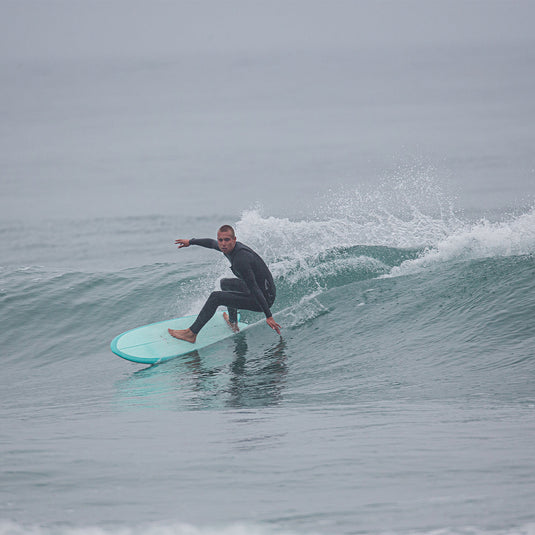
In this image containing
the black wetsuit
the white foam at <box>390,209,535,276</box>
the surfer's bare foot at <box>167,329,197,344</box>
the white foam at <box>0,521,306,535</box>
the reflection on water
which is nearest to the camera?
the white foam at <box>0,521,306,535</box>

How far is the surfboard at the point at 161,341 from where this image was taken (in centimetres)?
996

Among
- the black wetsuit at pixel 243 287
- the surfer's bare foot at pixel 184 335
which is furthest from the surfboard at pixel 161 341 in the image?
the black wetsuit at pixel 243 287

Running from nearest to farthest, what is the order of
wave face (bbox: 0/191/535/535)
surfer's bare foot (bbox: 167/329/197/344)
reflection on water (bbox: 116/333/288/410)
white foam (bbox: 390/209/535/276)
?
wave face (bbox: 0/191/535/535) < reflection on water (bbox: 116/333/288/410) < surfer's bare foot (bbox: 167/329/197/344) < white foam (bbox: 390/209/535/276)

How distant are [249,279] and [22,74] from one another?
97.5 metres

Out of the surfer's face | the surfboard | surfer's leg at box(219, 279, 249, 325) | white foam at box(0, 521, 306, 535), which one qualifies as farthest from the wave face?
the surfer's face

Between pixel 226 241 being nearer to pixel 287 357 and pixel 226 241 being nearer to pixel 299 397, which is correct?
pixel 287 357

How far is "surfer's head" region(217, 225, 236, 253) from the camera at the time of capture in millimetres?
9164

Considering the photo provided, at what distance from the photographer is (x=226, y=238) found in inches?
362

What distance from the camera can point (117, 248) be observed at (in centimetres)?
2389

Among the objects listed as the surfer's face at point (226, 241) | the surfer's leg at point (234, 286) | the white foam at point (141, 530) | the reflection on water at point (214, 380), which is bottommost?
the reflection on water at point (214, 380)

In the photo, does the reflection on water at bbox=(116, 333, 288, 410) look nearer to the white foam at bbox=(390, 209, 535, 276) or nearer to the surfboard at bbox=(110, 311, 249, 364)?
the surfboard at bbox=(110, 311, 249, 364)

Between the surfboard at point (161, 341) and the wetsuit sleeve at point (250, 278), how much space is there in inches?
55.7

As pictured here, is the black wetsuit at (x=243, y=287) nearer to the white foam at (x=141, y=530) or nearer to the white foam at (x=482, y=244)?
the white foam at (x=482, y=244)

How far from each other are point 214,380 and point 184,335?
5.32 ft
